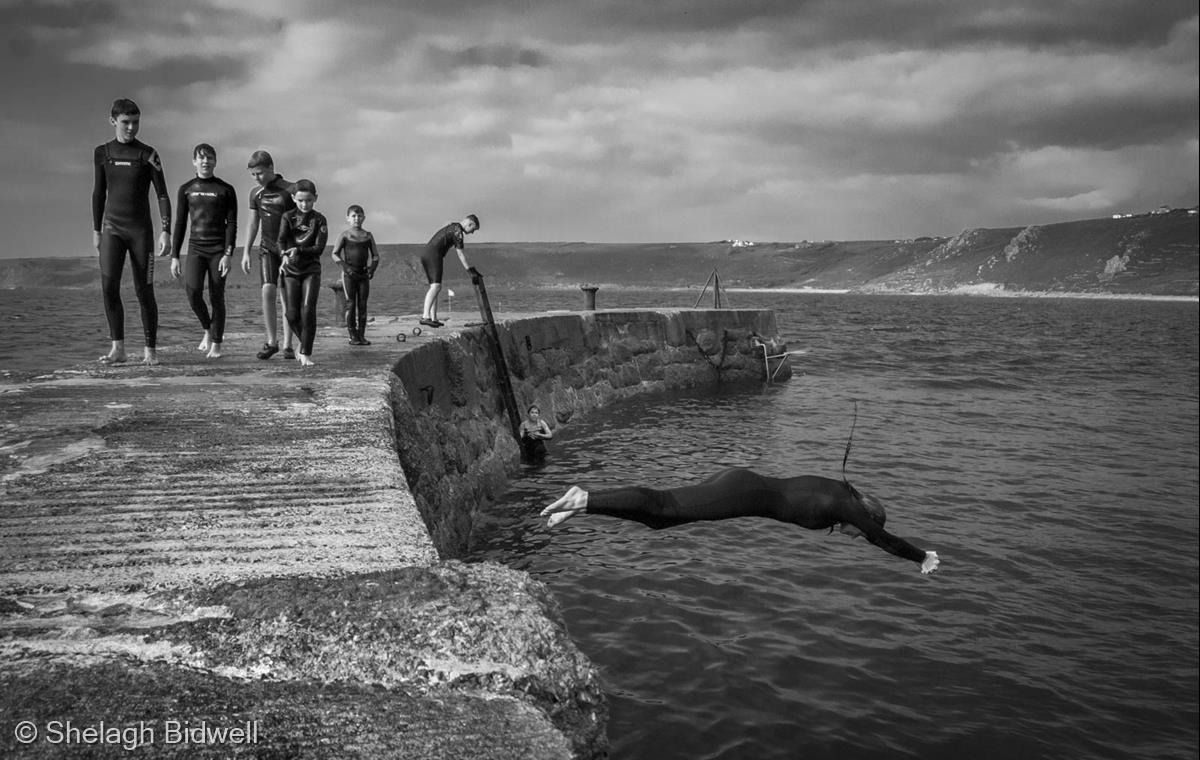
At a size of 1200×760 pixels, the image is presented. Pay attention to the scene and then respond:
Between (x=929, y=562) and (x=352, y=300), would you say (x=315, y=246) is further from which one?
(x=929, y=562)

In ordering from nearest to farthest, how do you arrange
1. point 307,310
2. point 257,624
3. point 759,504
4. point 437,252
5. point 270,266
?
point 257,624 → point 759,504 → point 307,310 → point 270,266 → point 437,252

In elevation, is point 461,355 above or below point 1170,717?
above

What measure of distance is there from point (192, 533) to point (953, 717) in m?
4.48

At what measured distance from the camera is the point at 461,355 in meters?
10.5

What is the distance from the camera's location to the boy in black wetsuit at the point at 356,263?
10438 mm

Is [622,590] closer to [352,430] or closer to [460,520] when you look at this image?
[460,520]

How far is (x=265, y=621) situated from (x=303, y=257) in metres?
6.05

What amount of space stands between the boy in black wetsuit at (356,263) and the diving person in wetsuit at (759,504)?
20.8 ft

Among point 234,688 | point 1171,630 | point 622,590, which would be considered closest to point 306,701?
point 234,688

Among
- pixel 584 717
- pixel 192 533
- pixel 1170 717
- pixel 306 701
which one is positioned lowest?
pixel 1170 717

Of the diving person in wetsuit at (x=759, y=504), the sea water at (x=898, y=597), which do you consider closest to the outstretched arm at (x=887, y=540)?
the diving person in wetsuit at (x=759, y=504)

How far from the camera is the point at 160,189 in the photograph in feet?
25.0

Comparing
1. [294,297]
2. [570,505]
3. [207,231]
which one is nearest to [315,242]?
[294,297]

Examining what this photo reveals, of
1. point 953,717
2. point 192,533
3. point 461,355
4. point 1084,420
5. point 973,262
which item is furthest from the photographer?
point 973,262
